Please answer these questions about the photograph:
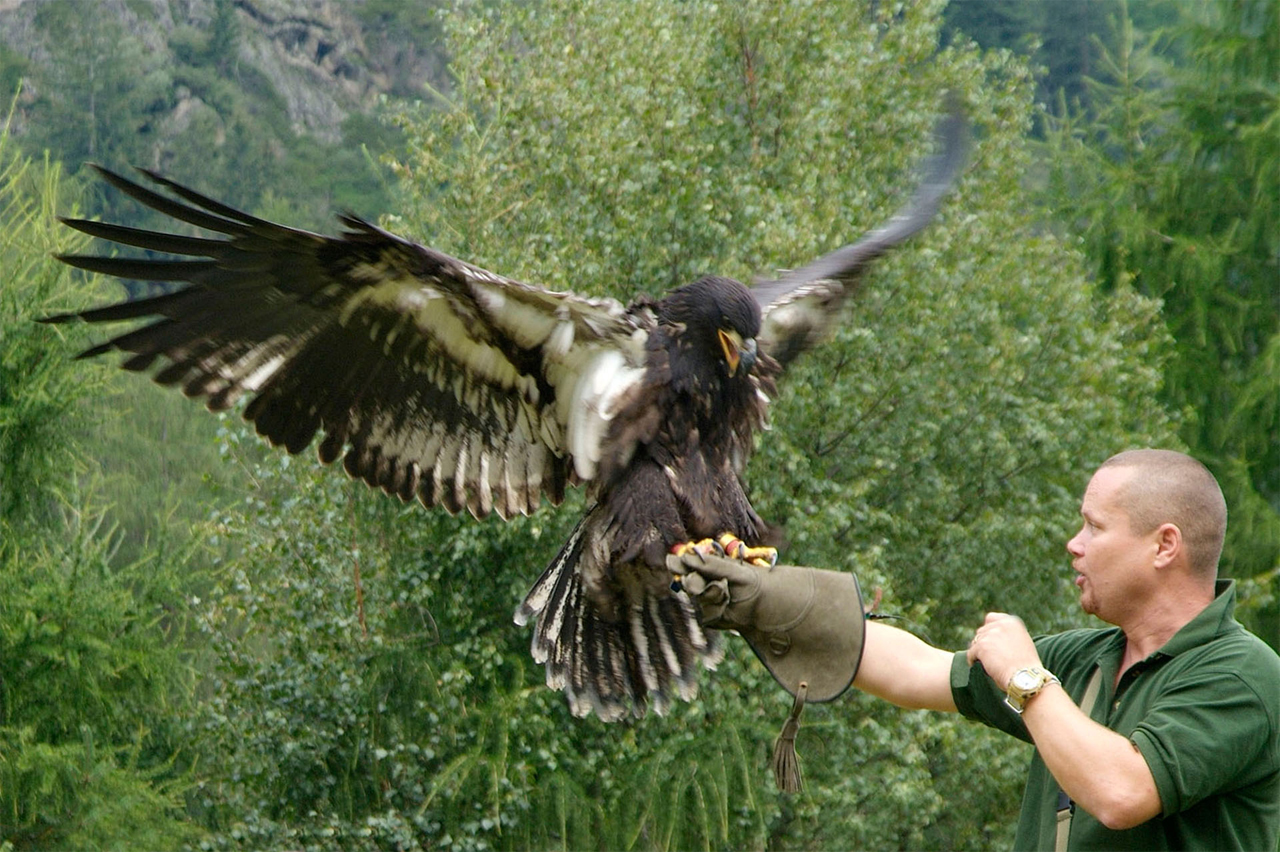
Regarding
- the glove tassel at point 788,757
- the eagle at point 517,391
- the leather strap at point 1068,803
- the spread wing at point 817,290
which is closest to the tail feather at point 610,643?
the eagle at point 517,391

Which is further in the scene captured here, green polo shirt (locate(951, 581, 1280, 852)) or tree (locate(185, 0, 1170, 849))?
tree (locate(185, 0, 1170, 849))

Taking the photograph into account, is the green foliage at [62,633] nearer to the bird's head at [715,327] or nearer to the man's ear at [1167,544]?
the bird's head at [715,327]

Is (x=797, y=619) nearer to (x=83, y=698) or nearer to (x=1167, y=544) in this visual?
(x=1167, y=544)

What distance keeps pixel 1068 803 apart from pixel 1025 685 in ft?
1.01

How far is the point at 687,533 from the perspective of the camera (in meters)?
4.13

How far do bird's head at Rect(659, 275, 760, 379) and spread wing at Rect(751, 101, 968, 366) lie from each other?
72cm

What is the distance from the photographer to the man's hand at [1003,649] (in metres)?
2.45

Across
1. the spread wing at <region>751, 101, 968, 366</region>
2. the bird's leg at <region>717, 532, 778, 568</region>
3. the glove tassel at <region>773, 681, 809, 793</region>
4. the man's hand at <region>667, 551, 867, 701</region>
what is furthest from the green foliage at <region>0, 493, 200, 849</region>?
the glove tassel at <region>773, 681, 809, 793</region>

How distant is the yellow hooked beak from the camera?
13.5ft

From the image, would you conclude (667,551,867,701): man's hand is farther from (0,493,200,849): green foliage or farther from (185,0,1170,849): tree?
(0,493,200,849): green foliage

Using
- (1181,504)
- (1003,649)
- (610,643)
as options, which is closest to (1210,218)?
(610,643)

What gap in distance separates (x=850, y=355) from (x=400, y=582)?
3.17 metres

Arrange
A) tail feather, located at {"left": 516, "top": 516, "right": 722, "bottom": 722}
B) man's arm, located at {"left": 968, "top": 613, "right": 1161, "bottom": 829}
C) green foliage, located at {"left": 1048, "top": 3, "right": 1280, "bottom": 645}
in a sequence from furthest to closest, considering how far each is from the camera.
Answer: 1. green foliage, located at {"left": 1048, "top": 3, "right": 1280, "bottom": 645}
2. tail feather, located at {"left": 516, "top": 516, "right": 722, "bottom": 722}
3. man's arm, located at {"left": 968, "top": 613, "right": 1161, "bottom": 829}

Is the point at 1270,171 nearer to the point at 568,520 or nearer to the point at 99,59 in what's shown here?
the point at 568,520
